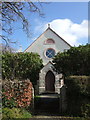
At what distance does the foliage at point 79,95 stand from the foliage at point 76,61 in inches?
212

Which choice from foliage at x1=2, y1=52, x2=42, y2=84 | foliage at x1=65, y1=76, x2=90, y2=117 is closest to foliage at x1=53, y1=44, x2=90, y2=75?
foliage at x1=2, y1=52, x2=42, y2=84

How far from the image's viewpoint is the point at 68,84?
882 cm

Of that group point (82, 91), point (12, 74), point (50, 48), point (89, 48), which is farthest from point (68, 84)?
point (50, 48)

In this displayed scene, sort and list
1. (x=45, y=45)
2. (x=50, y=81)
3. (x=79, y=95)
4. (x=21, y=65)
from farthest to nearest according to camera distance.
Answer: (x=45, y=45) → (x=50, y=81) → (x=21, y=65) → (x=79, y=95)

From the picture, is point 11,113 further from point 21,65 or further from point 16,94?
point 21,65

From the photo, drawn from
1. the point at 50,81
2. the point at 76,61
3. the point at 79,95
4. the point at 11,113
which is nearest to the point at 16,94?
the point at 11,113

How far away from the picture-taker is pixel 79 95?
834cm

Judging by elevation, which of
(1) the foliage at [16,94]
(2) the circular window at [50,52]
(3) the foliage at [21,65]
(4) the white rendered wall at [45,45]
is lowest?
(1) the foliage at [16,94]

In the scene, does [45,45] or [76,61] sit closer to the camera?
[76,61]

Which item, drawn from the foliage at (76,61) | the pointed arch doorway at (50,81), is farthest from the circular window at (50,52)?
the foliage at (76,61)

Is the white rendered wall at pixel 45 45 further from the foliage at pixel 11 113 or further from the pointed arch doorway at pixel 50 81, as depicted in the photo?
the foliage at pixel 11 113

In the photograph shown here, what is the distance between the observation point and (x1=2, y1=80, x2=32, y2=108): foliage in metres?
8.04

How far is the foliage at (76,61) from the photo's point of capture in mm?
13750

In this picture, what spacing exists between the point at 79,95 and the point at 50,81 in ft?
40.9
